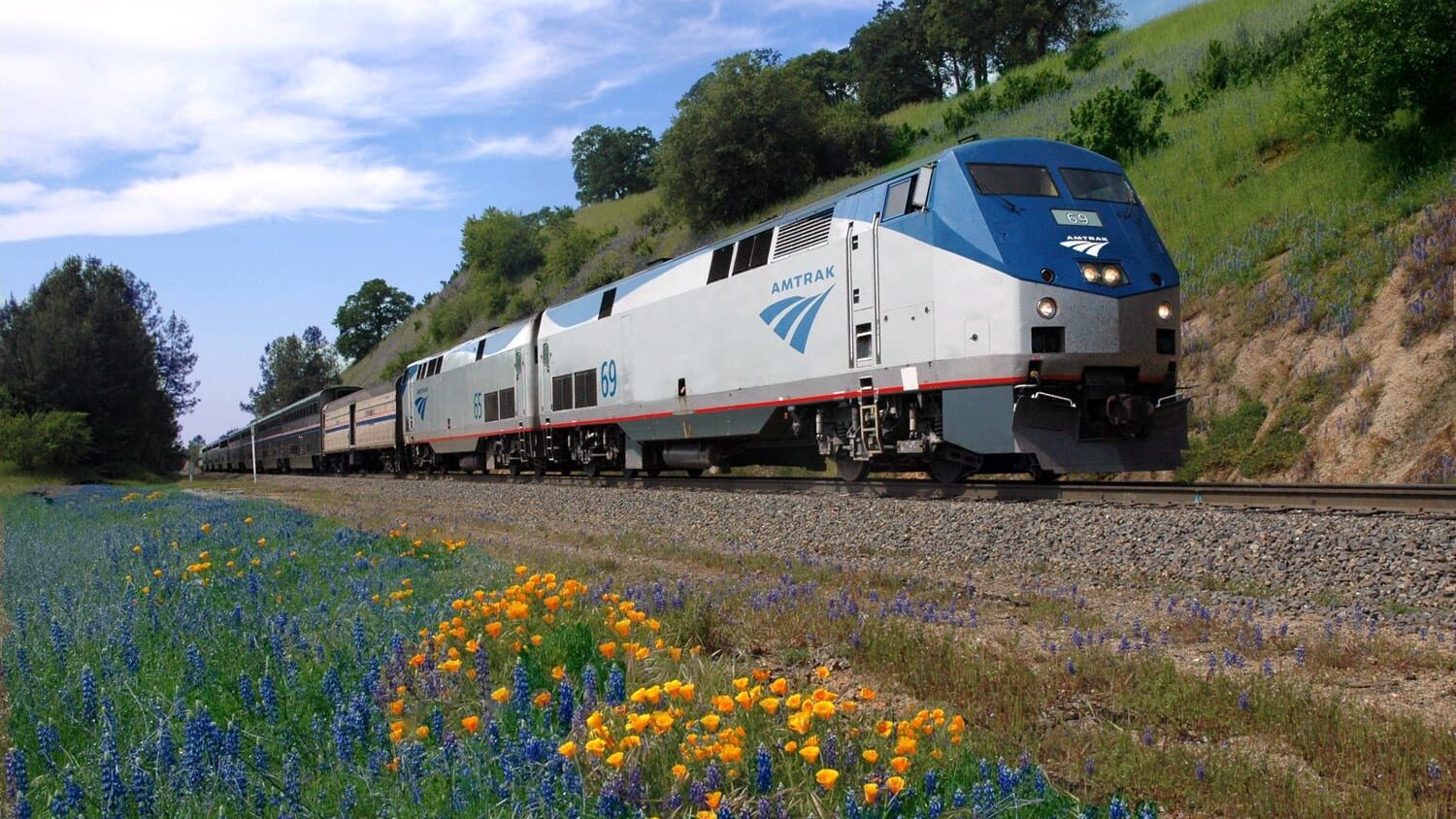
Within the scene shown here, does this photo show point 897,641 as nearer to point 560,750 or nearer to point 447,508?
point 560,750

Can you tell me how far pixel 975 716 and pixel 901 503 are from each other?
22.1 feet

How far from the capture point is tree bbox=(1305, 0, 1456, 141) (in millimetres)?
16703

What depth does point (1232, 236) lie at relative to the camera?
63.1 feet

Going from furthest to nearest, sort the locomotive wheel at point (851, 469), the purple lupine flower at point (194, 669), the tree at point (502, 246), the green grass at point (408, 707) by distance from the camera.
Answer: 1. the tree at point (502, 246)
2. the locomotive wheel at point (851, 469)
3. the purple lupine flower at point (194, 669)
4. the green grass at point (408, 707)

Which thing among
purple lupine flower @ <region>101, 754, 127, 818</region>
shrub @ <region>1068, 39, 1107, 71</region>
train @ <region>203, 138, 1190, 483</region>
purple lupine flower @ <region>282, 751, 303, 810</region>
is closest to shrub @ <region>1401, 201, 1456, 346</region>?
train @ <region>203, 138, 1190, 483</region>

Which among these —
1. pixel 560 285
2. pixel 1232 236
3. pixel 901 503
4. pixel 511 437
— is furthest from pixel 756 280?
pixel 560 285

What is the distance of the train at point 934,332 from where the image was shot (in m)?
11.0

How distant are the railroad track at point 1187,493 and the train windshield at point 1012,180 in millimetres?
3443

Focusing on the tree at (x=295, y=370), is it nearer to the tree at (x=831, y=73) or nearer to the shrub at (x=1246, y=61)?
the tree at (x=831, y=73)

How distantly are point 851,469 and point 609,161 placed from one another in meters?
112

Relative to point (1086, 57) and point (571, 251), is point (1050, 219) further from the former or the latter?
point (571, 251)

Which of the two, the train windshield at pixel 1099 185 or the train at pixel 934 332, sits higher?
the train windshield at pixel 1099 185

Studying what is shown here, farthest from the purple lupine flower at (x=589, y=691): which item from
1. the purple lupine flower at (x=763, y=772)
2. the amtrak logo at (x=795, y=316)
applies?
the amtrak logo at (x=795, y=316)

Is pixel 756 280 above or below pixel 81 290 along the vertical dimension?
below
